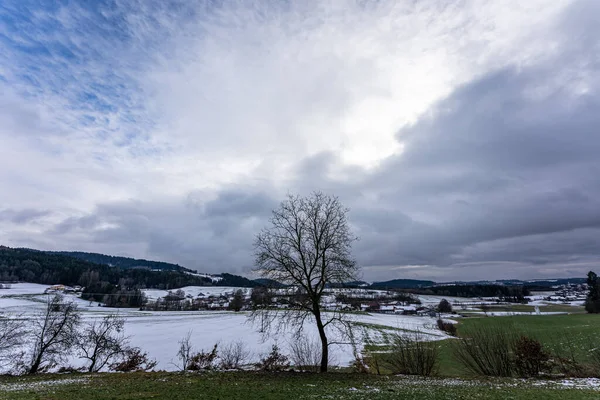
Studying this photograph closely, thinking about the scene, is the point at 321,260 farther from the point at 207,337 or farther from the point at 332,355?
the point at 207,337

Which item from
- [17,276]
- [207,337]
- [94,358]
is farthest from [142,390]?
[17,276]

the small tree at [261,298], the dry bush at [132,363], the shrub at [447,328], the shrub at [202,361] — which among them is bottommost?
the shrub at [447,328]

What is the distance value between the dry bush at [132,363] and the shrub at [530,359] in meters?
35.4

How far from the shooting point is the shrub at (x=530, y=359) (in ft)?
82.5

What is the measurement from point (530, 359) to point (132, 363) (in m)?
37.6

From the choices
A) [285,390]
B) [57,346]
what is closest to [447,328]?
[285,390]

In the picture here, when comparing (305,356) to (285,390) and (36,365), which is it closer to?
(285,390)

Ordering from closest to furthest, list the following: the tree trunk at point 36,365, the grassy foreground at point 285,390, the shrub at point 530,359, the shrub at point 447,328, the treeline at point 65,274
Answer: the grassy foreground at point 285,390
the shrub at point 530,359
the tree trunk at point 36,365
the shrub at point 447,328
the treeline at point 65,274

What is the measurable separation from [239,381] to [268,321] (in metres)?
4.32

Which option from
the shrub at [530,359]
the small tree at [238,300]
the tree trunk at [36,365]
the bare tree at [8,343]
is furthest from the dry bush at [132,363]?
the shrub at [530,359]

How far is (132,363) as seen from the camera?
34062mm

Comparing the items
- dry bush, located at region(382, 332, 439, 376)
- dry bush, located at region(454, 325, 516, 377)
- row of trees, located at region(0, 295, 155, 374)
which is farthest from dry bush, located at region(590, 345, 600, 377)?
row of trees, located at region(0, 295, 155, 374)

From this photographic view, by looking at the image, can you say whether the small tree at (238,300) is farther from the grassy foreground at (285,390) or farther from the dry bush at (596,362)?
the dry bush at (596,362)

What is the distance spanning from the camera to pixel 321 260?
23094mm
